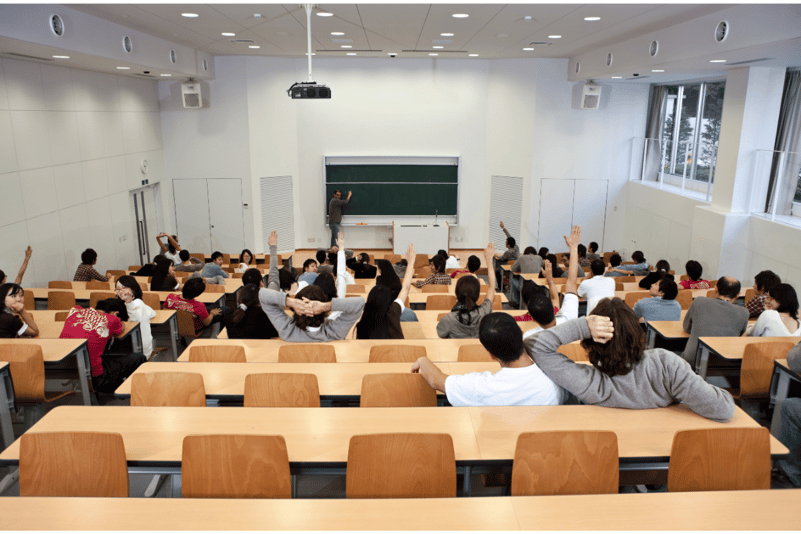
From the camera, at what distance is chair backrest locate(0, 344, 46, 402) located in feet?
13.5

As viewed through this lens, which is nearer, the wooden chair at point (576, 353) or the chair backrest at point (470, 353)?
the chair backrest at point (470, 353)

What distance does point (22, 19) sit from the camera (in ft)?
19.2

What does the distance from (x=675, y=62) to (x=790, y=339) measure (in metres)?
5.21

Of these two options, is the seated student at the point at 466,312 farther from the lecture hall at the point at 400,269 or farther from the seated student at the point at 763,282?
the seated student at the point at 763,282

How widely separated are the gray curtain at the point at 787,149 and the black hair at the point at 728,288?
401 centimetres

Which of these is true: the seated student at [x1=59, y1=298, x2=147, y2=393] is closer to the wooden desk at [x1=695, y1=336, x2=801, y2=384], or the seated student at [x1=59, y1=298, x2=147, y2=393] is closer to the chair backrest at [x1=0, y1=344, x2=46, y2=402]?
the chair backrest at [x1=0, y1=344, x2=46, y2=402]

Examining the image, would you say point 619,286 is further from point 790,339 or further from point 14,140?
point 14,140

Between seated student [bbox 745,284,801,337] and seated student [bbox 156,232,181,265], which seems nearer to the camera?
seated student [bbox 745,284,801,337]

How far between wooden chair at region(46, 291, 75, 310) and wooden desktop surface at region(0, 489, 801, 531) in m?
5.04

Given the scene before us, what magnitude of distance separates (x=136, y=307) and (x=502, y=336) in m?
4.19

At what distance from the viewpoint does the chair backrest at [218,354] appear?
4059 mm

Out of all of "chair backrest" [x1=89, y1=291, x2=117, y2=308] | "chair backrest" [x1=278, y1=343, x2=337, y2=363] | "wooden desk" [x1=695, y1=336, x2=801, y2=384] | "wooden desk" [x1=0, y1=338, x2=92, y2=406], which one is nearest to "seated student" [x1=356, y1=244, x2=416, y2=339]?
"chair backrest" [x1=278, y1=343, x2=337, y2=363]

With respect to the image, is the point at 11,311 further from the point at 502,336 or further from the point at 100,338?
the point at 502,336

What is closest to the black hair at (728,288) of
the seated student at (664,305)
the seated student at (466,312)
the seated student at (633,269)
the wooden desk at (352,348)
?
the seated student at (664,305)
